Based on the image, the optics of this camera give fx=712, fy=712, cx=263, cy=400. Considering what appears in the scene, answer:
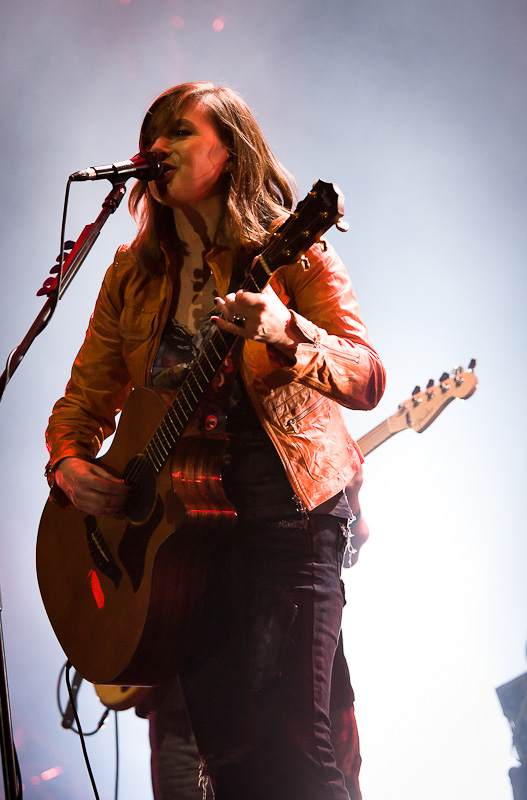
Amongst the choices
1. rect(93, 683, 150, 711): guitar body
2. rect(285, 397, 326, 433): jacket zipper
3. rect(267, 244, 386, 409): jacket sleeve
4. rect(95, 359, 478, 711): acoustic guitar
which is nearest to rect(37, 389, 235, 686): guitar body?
rect(285, 397, 326, 433): jacket zipper

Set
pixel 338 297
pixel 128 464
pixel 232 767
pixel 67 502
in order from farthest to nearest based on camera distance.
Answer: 1. pixel 67 502
2. pixel 128 464
3. pixel 338 297
4. pixel 232 767

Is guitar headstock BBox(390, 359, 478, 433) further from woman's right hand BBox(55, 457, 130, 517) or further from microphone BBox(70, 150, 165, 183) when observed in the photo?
microphone BBox(70, 150, 165, 183)

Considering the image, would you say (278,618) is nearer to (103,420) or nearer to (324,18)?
(103,420)

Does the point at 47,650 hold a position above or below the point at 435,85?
below

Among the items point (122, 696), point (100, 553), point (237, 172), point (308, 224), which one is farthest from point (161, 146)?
Result: point (122, 696)

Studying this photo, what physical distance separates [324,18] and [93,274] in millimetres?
1324

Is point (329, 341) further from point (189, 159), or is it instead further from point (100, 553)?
A: point (100, 553)

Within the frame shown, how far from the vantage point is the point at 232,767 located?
4.62 ft

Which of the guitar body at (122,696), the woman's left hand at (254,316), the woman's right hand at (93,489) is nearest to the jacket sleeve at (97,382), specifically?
the woman's right hand at (93,489)

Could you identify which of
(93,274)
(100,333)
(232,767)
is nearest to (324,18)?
(93,274)

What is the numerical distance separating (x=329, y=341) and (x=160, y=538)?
550 mm

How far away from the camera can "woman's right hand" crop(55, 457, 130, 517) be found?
1670 mm

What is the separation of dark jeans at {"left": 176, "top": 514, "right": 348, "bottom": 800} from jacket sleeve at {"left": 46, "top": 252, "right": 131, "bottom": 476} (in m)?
0.62

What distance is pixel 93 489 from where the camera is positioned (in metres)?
1.69
